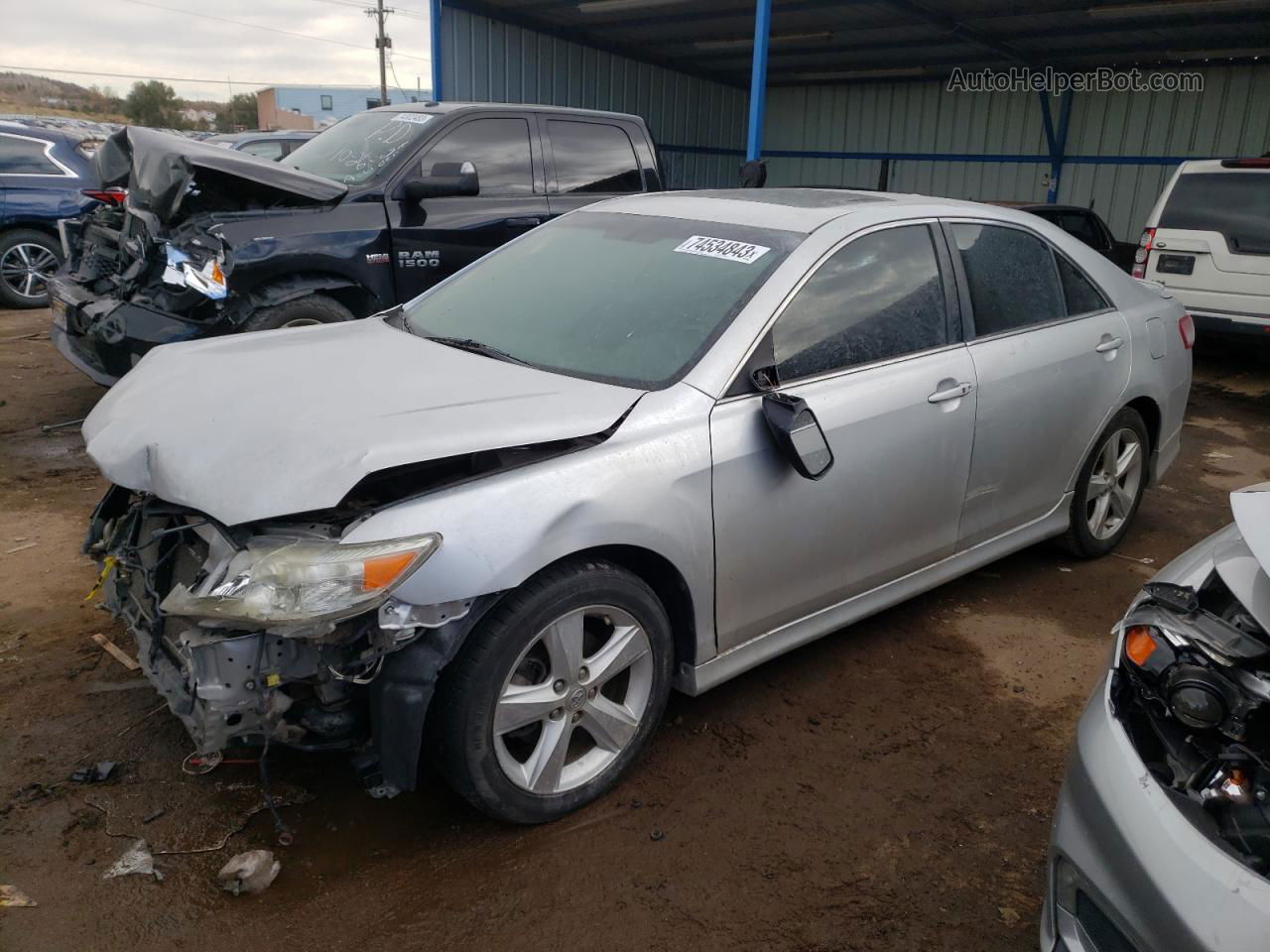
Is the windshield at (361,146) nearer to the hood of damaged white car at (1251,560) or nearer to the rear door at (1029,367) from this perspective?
the rear door at (1029,367)

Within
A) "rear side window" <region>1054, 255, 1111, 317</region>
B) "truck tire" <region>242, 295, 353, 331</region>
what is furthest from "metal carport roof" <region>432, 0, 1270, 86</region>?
"rear side window" <region>1054, 255, 1111, 317</region>

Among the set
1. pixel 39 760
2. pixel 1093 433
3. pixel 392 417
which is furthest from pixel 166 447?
pixel 1093 433

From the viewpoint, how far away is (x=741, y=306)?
9.91 ft

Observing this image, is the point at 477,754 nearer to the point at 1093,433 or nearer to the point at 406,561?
the point at 406,561

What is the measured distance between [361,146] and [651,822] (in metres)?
5.06

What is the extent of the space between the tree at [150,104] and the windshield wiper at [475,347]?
6013 cm

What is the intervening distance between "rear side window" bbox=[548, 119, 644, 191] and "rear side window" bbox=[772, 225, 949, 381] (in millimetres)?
3665

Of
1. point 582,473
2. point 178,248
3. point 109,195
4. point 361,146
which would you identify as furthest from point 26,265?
point 582,473

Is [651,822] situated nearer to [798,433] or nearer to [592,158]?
[798,433]

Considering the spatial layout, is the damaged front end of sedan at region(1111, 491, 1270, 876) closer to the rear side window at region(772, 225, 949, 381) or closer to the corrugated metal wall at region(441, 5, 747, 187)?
the rear side window at region(772, 225, 949, 381)

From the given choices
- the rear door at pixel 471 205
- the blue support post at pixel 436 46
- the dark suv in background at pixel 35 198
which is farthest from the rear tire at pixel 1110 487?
the blue support post at pixel 436 46

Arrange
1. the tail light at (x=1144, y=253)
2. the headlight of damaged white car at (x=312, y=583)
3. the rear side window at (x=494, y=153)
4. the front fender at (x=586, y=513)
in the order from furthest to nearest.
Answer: the tail light at (x=1144, y=253), the rear side window at (x=494, y=153), the front fender at (x=586, y=513), the headlight of damaged white car at (x=312, y=583)

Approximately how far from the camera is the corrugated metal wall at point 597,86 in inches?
503

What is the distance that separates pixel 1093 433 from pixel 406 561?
125 inches
